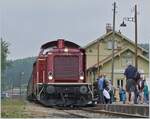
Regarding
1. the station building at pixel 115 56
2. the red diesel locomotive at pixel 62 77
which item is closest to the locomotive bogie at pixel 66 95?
the red diesel locomotive at pixel 62 77

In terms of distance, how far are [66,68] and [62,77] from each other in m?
0.45

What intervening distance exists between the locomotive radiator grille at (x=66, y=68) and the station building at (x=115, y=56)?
37460 millimetres

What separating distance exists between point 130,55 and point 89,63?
31.3 ft

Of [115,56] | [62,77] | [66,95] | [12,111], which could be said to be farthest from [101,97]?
[115,56]

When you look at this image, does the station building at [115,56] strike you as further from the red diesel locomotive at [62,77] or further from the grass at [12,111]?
the grass at [12,111]

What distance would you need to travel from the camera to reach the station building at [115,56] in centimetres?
6575

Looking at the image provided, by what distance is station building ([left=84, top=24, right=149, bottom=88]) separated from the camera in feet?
216

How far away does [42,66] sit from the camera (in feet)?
83.7

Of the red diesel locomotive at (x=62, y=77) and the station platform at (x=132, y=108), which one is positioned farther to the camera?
the red diesel locomotive at (x=62, y=77)

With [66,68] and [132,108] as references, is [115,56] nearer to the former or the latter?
[66,68]

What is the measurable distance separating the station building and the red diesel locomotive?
3667cm

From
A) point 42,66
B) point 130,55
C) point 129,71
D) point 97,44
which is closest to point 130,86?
point 129,71

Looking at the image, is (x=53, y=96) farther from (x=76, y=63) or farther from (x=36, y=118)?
(x=36, y=118)

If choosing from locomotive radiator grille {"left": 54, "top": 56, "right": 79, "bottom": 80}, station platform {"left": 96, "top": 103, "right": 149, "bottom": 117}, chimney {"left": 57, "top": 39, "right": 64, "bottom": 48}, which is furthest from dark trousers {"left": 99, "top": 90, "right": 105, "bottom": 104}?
chimney {"left": 57, "top": 39, "right": 64, "bottom": 48}
